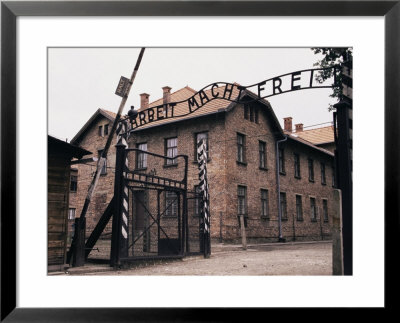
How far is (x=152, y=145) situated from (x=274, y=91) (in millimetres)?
9850

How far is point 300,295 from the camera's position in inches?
157

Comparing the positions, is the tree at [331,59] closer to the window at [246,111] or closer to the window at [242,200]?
the window at [242,200]

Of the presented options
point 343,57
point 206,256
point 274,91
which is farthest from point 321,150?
point 343,57

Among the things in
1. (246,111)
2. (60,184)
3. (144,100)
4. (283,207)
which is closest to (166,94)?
(144,100)

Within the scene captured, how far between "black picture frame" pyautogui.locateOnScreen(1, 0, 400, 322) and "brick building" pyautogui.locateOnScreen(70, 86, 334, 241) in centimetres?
869

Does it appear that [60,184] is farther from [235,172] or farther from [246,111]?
[246,111]

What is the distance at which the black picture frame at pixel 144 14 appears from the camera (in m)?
3.83

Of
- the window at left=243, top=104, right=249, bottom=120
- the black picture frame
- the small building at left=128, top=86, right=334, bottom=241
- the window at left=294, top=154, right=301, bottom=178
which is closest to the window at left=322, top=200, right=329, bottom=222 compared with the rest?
the small building at left=128, top=86, right=334, bottom=241

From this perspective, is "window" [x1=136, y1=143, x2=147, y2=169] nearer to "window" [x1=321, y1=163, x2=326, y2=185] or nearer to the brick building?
the brick building

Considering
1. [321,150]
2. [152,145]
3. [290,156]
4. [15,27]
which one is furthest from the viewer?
[290,156]

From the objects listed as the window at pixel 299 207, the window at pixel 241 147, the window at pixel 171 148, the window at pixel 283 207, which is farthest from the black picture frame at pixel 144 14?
the window at pixel 283 207

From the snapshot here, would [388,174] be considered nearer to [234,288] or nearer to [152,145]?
[234,288]

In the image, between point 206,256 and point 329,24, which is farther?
point 206,256

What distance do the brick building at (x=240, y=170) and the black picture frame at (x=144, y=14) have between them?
28.5 ft
